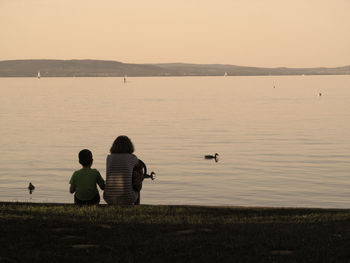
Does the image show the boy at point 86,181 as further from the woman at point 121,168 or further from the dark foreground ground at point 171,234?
the dark foreground ground at point 171,234

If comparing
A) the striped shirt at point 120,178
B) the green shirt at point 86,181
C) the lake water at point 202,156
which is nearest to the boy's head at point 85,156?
the green shirt at point 86,181

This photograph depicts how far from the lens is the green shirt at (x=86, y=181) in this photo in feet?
51.6

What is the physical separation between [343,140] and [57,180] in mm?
26053

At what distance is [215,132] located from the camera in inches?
2525

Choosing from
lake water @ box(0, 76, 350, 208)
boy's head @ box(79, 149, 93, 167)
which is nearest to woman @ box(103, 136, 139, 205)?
boy's head @ box(79, 149, 93, 167)

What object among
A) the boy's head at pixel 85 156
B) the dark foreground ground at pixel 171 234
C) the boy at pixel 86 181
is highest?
the boy's head at pixel 85 156

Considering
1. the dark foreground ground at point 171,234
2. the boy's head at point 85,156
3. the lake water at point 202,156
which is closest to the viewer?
the dark foreground ground at point 171,234

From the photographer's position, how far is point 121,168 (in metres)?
15.8

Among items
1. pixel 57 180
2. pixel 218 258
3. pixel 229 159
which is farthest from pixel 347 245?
pixel 229 159

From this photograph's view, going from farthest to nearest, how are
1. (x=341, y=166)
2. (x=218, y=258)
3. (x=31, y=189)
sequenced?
(x=341, y=166), (x=31, y=189), (x=218, y=258)

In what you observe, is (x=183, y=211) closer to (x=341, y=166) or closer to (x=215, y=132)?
(x=341, y=166)

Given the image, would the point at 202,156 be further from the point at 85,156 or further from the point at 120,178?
the point at 85,156

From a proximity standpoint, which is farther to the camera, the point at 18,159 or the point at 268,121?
the point at 268,121

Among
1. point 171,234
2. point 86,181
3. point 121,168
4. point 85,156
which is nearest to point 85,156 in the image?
point 85,156
